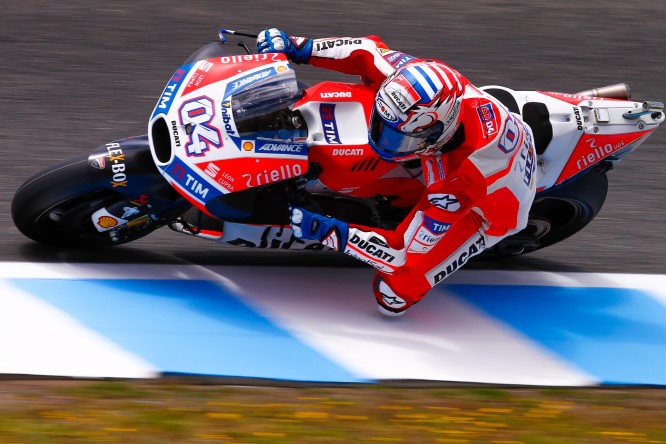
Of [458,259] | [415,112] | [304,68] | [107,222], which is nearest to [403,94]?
[415,112]

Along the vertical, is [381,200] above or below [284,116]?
below

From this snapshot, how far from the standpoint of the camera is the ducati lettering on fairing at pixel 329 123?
15.9 ft

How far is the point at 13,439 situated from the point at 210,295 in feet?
4.74

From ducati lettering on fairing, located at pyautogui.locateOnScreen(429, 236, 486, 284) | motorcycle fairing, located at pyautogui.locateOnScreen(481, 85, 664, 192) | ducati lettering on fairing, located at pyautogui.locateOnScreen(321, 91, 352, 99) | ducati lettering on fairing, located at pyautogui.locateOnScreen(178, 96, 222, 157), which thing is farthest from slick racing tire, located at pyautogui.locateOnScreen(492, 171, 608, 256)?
ducati lettering on fairing, located at pyautogui.locateOnScreen(178, 96, 222, 157)

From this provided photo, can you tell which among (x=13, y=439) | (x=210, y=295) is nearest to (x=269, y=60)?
(x=210, y=295)

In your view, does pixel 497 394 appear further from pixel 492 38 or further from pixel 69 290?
pixel 492 38

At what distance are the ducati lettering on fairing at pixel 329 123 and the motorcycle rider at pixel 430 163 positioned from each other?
0.30 meters

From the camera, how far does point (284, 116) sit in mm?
4801

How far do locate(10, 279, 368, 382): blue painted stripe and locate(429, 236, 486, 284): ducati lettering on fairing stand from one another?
703 millimetres

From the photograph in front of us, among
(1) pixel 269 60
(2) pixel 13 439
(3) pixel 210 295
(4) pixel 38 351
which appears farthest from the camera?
(3) pixel 210 295

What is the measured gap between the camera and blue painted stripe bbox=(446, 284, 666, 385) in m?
5.01

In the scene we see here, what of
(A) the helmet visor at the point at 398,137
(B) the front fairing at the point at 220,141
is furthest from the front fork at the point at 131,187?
(A) the helmet visor at the point at 398,137

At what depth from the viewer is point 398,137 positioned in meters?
4.45

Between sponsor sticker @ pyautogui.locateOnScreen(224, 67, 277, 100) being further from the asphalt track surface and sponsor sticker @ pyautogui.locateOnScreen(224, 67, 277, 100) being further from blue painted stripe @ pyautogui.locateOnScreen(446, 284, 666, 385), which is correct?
blue painted stripe @ pyautogui.locateOnScreen(446, 284, 666, 385)
